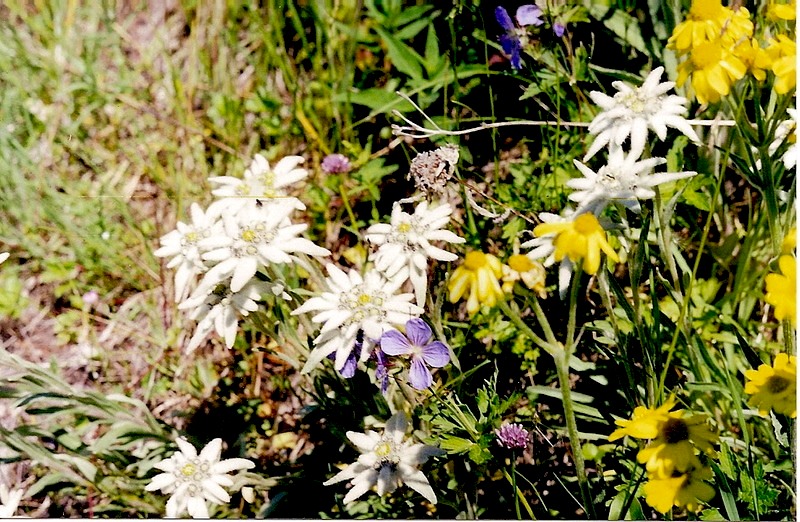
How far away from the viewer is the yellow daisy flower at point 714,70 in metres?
1.14

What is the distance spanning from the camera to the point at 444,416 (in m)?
1.46

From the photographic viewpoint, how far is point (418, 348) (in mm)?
1322

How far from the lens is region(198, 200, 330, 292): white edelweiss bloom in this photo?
1.35 metres

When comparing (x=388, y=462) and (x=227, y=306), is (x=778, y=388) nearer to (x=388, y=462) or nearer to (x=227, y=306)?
(x=388, y=462)

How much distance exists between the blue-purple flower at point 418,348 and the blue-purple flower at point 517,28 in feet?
3.08

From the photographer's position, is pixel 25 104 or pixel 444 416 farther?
pixel 25 104

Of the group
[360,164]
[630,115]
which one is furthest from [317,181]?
[630,115]

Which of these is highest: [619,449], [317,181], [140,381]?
Answer: [317,181]

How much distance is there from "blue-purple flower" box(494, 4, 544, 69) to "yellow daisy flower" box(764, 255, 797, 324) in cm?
104

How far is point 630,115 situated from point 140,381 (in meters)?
1.67

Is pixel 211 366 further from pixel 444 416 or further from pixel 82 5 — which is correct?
pixel 82 5

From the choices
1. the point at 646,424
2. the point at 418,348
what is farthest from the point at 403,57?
the point at 646,424

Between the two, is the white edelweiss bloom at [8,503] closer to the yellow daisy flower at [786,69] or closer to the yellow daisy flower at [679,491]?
the yellow daisy flower at [679,491]

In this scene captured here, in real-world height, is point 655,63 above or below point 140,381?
above
